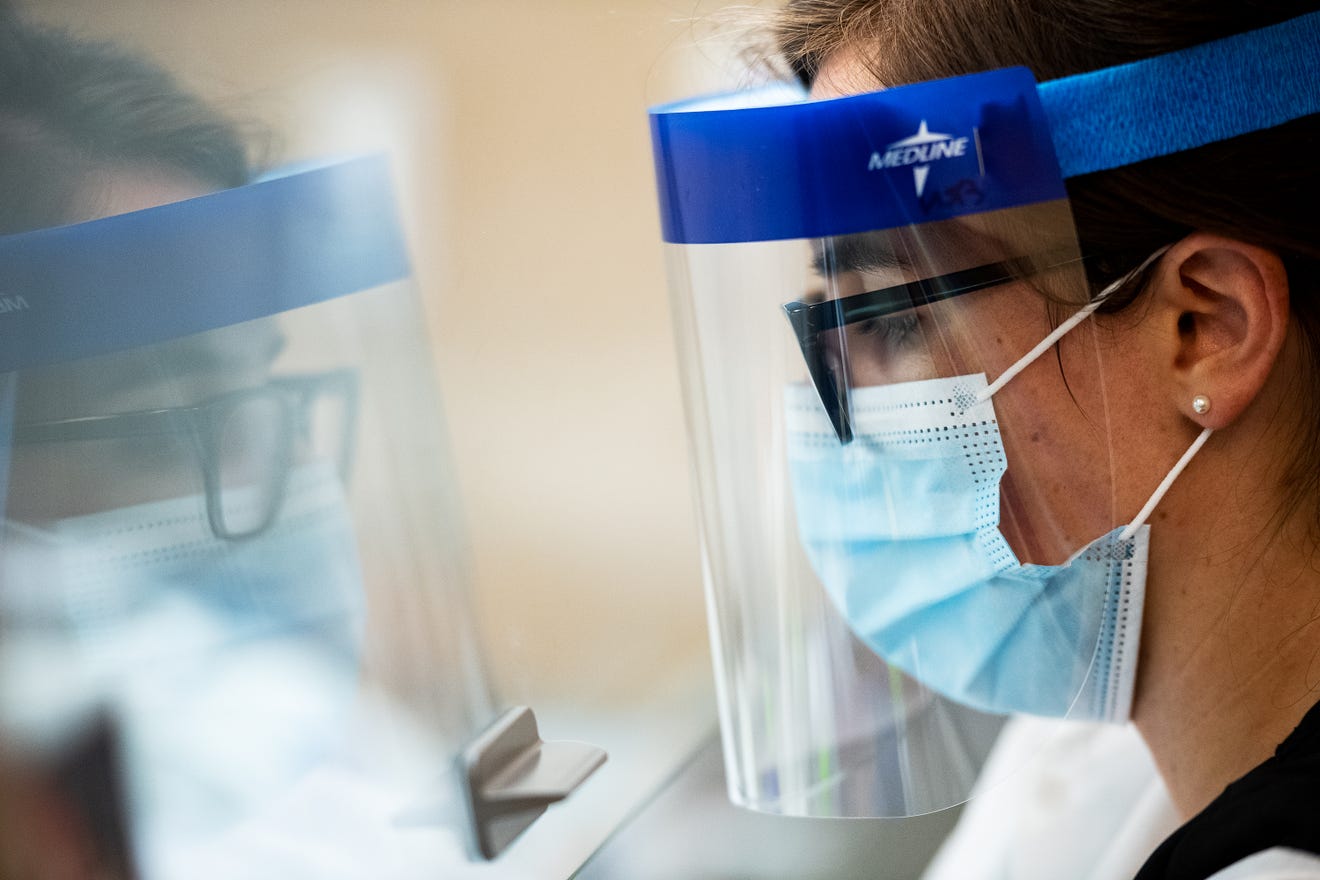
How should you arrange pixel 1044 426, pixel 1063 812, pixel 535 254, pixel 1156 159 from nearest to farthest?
pixel 1156 159 < pixel 1044 426 < pixel 535 254 < pixel 1063 812

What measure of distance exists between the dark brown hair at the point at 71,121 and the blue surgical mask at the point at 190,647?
0.19 meters

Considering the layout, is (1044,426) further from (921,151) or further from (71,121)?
(71,121)

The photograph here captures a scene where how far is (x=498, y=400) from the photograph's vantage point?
101 cm

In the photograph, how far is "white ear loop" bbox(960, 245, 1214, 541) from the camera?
0.82 metres

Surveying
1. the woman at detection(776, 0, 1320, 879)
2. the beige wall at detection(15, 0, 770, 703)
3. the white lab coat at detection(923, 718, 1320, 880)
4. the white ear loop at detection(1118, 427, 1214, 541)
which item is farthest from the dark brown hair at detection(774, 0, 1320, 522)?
the white lab coat at detection(923, 718, 1320, 880)

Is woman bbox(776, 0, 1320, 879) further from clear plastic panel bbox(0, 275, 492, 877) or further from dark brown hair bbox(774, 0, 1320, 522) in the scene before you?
clear plastic panel bbox(0, 275, 492, 877)

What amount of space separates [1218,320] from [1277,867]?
1.34 ft

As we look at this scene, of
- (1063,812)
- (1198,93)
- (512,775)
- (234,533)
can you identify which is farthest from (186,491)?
(1063,812)

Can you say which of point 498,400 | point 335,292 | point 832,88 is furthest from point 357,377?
point 832,88

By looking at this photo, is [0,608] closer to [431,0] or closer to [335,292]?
[335,292]

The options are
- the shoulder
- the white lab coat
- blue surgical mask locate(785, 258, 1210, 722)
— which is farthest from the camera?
the white lab coat

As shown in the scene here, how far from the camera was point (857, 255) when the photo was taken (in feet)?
2.68

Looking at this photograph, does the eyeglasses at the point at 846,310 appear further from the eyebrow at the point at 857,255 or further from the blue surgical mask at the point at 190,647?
the blue surgical mask at the point at 190,647

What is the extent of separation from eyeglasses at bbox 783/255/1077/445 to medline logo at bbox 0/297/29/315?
0.56 meters
